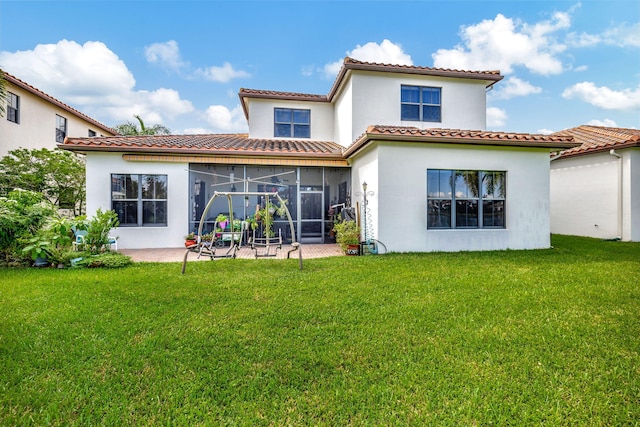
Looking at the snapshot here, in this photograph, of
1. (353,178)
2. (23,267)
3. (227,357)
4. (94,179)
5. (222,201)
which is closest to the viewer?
(227,357)

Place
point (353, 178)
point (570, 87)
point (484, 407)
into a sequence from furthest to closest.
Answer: point (570, 87) → point (353, 178) → point (484, 407)

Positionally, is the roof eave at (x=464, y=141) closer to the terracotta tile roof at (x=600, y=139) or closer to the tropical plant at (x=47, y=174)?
the terracotta tile roof at (x=600, y=139)

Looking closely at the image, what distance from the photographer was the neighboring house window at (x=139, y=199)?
1297cm

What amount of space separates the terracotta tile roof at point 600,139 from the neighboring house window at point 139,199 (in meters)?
17.3

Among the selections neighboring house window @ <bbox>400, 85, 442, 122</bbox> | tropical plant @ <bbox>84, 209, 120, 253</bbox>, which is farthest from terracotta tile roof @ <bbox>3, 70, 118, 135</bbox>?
neighboring house window @ <bbox>400, 85, 442, 122</bbox>

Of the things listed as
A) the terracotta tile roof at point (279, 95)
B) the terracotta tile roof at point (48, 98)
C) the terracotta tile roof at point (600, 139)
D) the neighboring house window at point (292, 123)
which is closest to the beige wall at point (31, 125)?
the terracotta tile roof at point (48, 98)

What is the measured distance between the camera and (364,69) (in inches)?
569

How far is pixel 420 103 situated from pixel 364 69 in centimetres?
337

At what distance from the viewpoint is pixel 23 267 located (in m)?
9.27

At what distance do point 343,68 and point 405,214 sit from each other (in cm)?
782

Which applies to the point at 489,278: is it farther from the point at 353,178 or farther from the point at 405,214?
the point at 353,178

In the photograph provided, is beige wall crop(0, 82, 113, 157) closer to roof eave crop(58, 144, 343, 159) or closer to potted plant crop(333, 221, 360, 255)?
roof eave crop(58, 144, 343, 159)

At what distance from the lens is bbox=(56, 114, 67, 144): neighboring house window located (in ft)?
64.5

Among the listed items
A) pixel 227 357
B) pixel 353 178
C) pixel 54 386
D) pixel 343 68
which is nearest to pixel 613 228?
pixel 353 178
